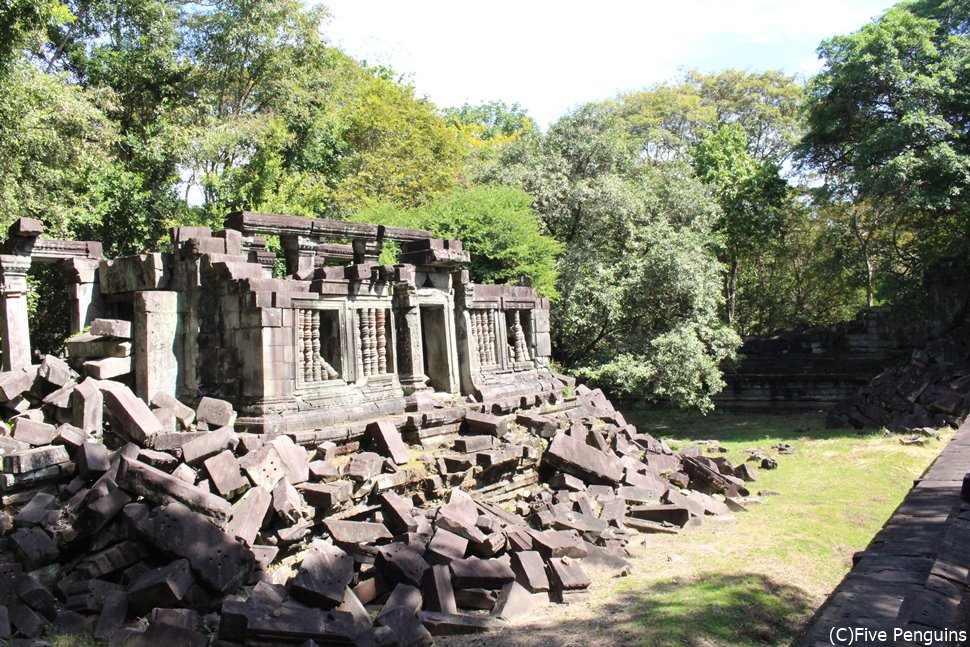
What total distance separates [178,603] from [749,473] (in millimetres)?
9759

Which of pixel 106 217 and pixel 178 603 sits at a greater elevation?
pixel 106 217

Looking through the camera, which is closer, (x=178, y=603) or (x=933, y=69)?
(x=178, y=603)

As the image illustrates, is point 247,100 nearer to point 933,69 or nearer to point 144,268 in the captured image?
point 144,268

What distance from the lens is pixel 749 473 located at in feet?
40.8

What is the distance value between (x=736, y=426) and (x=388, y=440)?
13147 mm

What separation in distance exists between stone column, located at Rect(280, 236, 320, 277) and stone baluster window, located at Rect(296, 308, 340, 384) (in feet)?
4.17

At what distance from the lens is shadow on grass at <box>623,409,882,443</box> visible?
56.0 ft

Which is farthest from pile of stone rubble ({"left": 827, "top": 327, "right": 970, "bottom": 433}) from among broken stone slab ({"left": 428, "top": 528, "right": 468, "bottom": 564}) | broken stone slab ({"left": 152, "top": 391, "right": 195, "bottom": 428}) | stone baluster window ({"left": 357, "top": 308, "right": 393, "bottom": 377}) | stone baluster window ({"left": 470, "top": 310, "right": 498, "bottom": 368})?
broken stone slab ({"left": 152, "top": 391, "right": 195, "bottom": 428})

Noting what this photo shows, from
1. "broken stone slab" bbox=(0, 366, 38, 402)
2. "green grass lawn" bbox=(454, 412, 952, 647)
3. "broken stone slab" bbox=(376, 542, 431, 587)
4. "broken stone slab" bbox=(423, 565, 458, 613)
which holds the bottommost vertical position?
"green grass lawn" bbox=(454, 412, 952, 647)

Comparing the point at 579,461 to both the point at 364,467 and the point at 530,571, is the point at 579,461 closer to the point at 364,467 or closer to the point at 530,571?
the point at 530,571

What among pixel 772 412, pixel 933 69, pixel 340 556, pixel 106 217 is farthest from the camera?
pixel 772 412

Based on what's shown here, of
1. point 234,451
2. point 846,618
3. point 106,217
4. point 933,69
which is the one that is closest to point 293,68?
point 106,217

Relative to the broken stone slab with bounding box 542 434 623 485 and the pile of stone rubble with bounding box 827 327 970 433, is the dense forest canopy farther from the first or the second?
the broken stone slab with bounding box 542 434 623 485

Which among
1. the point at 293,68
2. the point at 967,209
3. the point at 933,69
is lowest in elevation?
the point at 967,209
